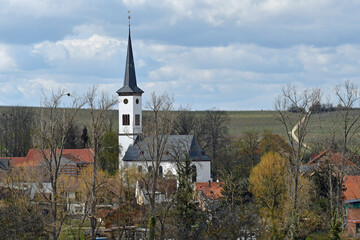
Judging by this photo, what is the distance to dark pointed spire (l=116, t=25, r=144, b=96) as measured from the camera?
81.6 meters

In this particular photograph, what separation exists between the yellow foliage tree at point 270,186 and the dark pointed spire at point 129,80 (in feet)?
95.0

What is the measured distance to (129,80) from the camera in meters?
81.9

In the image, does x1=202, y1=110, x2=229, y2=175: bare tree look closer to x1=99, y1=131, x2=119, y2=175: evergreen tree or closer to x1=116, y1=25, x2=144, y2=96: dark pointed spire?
x1=99, y1=131, x2=119, y2=175: evergreen tree

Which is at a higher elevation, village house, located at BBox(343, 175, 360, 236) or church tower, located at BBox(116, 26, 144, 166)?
church tower, located at BBox(116, 26, 144, 166)

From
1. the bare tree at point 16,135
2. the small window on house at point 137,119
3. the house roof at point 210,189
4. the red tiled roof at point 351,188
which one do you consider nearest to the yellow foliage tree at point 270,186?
the house roof at point 210,189

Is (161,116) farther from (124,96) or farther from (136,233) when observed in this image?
(124,96)

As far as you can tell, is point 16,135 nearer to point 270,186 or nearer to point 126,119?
point 126,119

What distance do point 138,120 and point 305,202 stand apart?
130ft

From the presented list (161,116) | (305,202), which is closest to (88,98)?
(161,116)

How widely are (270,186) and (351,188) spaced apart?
28.2ft

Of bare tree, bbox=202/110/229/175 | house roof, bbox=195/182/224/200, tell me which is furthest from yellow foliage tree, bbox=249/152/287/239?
bare tree, bbox=202/110/229/175

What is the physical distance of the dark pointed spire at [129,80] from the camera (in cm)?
8156

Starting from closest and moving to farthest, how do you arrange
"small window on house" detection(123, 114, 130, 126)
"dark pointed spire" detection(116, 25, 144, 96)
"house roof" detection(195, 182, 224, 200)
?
"house roof" detection(195, 182, 224, 200) → "dark pointed spire" detection(116, 25, 144, 96) → "small window on house" detection(123, 114, 130, 126)

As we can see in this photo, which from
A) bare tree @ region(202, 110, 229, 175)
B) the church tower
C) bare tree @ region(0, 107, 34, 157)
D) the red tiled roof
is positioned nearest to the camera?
the red tiled roof
